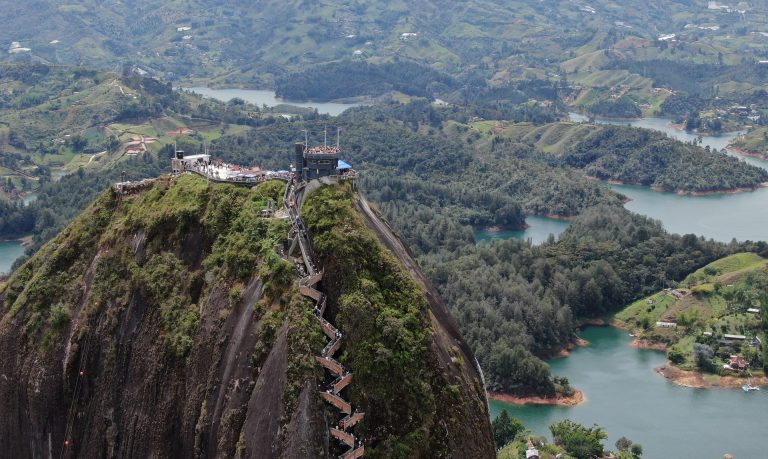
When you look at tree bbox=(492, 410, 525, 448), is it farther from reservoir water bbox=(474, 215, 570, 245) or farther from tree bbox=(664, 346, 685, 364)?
reservoir water bbox=(474, 215, 570, 245)

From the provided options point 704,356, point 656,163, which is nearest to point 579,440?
point 704,356

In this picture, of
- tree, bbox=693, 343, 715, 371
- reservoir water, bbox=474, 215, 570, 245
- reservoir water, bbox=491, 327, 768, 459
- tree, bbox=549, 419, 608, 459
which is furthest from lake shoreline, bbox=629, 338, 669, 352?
reservoir water, bbox=474, 215, 570, 245

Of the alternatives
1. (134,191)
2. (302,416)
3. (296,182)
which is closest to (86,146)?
(134,191)

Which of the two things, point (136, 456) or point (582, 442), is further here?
point (582, 442)

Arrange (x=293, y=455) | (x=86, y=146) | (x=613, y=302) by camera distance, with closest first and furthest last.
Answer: (x=293, y=455)
(x=613, y=302)
(x=86, y=146)

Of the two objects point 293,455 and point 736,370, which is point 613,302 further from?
point 293,455

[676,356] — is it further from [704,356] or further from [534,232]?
[534,232]

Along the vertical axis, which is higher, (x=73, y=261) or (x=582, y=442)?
(x=73, y=261)
